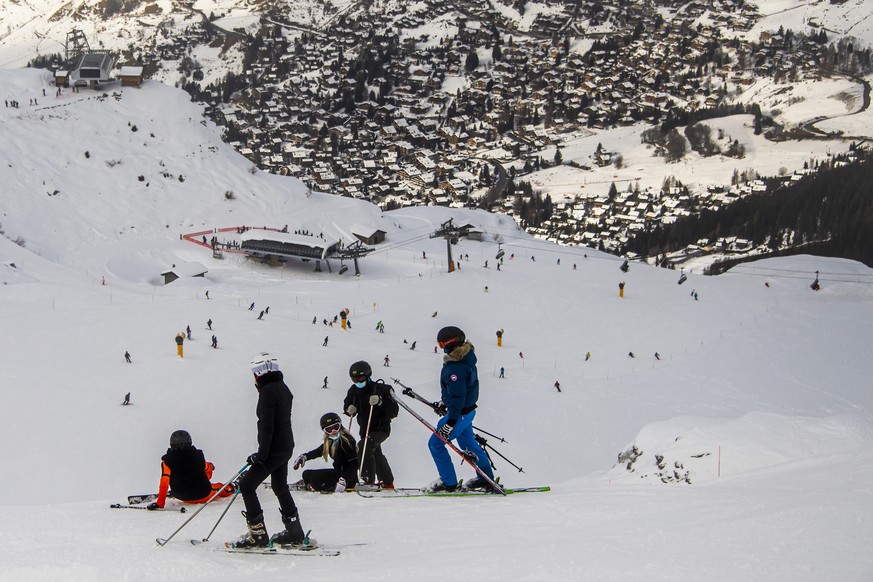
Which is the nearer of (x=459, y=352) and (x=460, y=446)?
(x=459, y=352)

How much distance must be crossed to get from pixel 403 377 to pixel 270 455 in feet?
49.2

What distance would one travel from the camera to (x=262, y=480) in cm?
591

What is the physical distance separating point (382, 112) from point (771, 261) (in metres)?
78.0

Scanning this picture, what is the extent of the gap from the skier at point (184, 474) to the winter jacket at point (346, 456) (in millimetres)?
1132

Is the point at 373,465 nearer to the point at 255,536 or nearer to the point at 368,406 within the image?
the point at 368,406

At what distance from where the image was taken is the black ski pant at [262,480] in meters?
5.88

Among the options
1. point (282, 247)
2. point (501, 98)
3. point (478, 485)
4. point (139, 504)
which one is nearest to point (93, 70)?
point (282, 247)

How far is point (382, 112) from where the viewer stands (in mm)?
111688

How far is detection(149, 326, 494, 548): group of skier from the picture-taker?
5809 millimetres

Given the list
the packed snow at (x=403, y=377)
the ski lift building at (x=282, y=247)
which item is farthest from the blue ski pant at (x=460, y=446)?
the ski lift building at (x=282, y=247)

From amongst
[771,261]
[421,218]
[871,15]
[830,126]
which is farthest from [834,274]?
[871,15]

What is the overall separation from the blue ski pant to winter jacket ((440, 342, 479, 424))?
0.13m

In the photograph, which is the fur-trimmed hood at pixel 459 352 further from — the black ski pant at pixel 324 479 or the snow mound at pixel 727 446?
the snow mound at pixel 727 446

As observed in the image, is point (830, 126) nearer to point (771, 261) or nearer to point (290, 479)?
point (771, 261)
